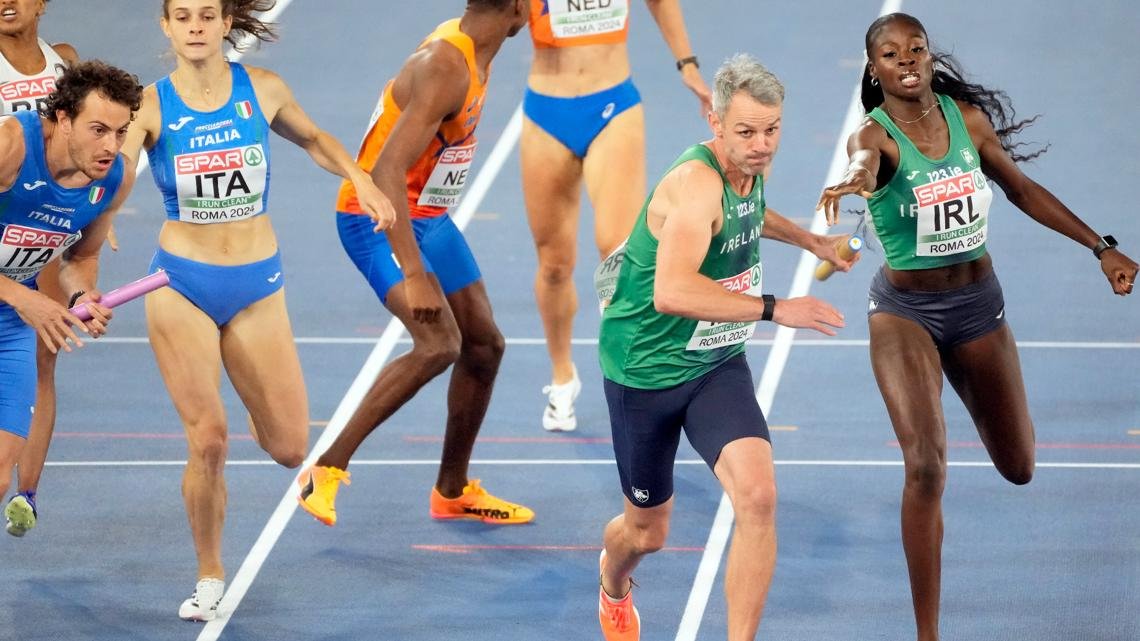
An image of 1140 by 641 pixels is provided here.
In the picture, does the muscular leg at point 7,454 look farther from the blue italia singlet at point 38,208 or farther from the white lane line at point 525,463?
the white lane line at point 525,463

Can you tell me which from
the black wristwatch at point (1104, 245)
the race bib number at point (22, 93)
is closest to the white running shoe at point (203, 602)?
the race bib number at point (22, 93)

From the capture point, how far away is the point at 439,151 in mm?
7238

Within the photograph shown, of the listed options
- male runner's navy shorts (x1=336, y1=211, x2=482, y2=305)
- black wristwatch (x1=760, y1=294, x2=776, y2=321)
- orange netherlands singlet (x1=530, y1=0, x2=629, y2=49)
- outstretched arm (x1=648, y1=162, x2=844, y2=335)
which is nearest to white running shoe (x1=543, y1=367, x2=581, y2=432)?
male runner's navy shorts (x1=336, y1=211, x2=482, y2=305)

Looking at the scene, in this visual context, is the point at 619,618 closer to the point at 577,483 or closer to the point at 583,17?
the point at 577,483

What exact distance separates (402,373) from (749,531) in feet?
7.07

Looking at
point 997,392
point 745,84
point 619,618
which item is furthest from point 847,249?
point 619,618

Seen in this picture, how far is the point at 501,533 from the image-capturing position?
7551 millimetres

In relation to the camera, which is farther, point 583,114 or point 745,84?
point 583,114

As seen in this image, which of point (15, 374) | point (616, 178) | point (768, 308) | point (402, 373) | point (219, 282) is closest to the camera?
point (768, 308)

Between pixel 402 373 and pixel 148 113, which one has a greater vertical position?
pixel 148 113

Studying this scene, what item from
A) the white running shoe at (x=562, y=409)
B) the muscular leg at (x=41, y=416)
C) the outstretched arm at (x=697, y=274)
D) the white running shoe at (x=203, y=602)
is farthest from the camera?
the white running shoe at (x=562, y=409)

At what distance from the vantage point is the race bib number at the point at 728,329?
5.74 metres

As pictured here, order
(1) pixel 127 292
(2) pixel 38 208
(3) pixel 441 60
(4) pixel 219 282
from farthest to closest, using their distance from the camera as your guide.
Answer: (3) pixel 441 60, (4) pixel 219 282, (2) pixel 38 208, (1) pixel 127 292

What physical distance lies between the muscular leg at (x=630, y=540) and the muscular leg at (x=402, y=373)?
52.9 inches
